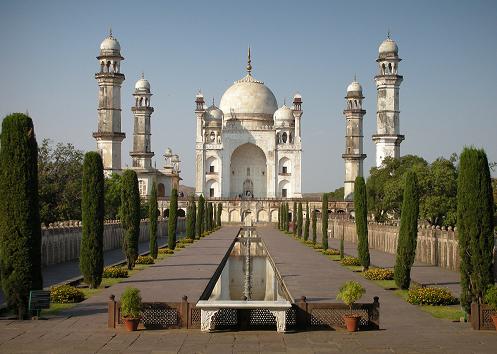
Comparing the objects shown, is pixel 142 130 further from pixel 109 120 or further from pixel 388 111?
pixel 388 111

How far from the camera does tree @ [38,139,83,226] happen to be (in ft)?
93.6

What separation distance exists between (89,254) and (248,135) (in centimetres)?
4964

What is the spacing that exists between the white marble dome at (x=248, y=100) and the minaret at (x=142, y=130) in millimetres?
7523

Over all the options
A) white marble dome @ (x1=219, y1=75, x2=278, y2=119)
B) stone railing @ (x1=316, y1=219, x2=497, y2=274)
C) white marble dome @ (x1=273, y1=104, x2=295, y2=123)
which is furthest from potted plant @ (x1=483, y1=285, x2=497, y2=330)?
white marble dome @ (x1=219, y1=75, x2=278, y2=119)

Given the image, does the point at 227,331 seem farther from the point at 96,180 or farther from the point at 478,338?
the point at 96,180

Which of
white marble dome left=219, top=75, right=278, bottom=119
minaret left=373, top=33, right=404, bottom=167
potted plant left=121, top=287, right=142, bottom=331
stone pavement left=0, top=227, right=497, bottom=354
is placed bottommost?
stone pavement left=0, top=227, right=497, bottom=354

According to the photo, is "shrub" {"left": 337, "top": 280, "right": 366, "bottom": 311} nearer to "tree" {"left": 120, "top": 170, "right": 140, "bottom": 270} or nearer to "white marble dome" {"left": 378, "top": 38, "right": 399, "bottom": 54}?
"tree" {"left": 120, "top": 170, "right": 140, "bottom": 270}

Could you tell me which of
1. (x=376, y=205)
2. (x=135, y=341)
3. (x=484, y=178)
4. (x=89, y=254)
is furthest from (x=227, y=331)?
(x=376, y=205)

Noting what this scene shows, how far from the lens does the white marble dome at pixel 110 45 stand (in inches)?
1946

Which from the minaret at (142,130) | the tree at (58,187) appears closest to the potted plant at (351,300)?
the tree at (58,187)

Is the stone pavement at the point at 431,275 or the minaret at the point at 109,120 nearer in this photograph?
the stone pavement at the point at 431,275

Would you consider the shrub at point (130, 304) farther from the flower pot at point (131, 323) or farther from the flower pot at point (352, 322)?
the flower pot at point (352, 322)

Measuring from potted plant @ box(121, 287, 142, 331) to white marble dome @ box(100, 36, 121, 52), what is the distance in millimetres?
42334

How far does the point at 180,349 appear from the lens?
7.71 metres
